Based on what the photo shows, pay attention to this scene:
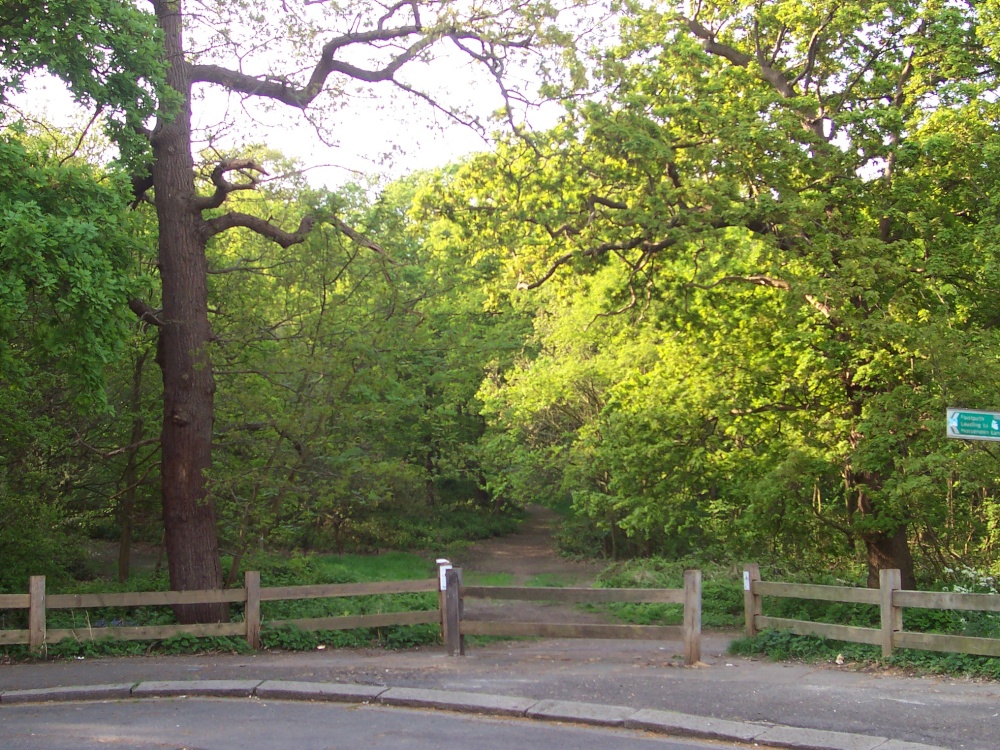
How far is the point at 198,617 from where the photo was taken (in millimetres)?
13422

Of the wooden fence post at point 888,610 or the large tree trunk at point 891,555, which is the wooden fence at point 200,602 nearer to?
the wooden fence post at point 888,610

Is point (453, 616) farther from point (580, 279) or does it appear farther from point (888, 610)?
point (580, 279)

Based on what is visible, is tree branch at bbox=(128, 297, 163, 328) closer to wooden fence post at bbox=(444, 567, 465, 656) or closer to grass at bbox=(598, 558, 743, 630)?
wooden fence post at bbox=(444, 567, 465, 656)

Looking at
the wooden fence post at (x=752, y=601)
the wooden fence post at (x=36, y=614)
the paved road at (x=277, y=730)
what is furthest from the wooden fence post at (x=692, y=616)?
the wooden fence post at (x=36, y=614)

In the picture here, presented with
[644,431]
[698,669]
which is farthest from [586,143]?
[698,669]

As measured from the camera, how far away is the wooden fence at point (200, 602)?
11.4 meters

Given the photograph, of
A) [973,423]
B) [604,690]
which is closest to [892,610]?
[973,423]

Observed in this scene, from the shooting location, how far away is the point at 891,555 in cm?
1612

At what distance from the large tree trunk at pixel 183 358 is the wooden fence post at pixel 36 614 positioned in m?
2.21

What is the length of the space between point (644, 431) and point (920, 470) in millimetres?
4944

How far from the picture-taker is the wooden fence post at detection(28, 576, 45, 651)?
1132 centimetres

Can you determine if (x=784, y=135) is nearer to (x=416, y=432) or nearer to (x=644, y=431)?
(x=644, y=431)

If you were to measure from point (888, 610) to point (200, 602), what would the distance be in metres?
7.94

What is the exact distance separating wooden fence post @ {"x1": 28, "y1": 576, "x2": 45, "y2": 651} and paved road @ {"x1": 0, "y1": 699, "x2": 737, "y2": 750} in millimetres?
2614
